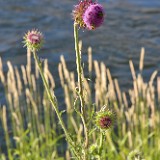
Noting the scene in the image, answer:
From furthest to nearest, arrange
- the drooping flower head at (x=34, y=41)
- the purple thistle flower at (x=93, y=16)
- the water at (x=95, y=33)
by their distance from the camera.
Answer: the water at (x=95, y=33), the drooping flower head at (x=34, y=41), the purple thistle flower at (x=93, y=16)

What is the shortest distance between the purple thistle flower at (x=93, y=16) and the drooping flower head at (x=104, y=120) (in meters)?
0.32

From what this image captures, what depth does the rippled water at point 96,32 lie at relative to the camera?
20.9ft

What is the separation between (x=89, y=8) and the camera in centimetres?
127

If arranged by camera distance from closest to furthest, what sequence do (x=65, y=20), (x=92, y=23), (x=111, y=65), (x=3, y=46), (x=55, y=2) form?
(x=92, y=23)
(x=111, y=65)
(x=3, y=46)
(x=65, y=20)
(x=55, y=2)

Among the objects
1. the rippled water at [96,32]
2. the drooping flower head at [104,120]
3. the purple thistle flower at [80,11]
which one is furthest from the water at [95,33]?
the purple thistle flower at [80,11]

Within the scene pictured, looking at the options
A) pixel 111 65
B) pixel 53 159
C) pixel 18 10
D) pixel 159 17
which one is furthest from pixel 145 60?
pixel 53 159

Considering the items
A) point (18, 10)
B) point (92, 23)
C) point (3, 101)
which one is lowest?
point (3, 101)

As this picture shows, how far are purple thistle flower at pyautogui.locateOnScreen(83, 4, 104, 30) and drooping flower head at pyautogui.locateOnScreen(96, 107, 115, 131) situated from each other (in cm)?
32

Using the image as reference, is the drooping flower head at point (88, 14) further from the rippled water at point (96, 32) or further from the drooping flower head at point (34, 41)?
the rippled water at point (96, 32)

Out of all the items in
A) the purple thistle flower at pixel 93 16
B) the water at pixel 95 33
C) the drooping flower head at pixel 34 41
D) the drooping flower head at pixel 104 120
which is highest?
the purple thistle flower at pixel 93 16

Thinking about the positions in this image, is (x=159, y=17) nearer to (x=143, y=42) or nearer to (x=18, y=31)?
(x=143, y=42)

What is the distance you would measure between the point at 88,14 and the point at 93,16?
0.01 m

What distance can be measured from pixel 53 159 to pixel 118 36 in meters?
3.85

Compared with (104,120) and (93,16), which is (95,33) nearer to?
(104,120)
